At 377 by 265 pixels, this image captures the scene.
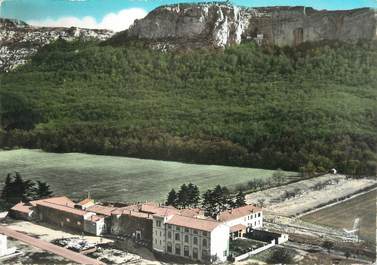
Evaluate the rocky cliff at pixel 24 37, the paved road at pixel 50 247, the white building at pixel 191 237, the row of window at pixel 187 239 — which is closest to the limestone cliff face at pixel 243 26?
the rocky cliff at pixel 24 37

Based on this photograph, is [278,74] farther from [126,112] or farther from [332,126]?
[126,112]

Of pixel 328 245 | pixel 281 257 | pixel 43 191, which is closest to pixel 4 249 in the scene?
pixel 43 191

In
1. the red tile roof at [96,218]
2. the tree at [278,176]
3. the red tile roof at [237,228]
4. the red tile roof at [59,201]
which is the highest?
the tree at [278,176]

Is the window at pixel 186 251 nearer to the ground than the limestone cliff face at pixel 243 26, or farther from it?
nearer to the ground

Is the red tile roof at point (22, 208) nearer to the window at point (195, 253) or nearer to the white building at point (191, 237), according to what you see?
the white building at point (191, 237)

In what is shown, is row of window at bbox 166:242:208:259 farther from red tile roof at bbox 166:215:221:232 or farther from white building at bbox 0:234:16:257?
white building at bbox 0:234:16:257

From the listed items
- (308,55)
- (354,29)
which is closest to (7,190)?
(308,55)

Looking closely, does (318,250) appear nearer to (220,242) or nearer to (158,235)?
(220,242)
